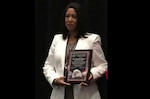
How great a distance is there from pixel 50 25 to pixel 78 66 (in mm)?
377

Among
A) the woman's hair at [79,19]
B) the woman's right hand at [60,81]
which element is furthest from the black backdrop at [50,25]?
the woman's right hand at [60,81]

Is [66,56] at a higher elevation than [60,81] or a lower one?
higher

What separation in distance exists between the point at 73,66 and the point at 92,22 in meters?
0.33

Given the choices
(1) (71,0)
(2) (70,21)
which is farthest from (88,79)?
(1) (71,0)

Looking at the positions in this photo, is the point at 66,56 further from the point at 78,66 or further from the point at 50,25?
the point at 50,25

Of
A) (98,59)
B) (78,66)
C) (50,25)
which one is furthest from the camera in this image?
(50,25)

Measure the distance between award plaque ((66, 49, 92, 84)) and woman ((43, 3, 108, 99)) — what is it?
59mm

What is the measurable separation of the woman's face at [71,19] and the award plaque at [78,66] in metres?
0.18

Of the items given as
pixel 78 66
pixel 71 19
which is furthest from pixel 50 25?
pixel 78 66

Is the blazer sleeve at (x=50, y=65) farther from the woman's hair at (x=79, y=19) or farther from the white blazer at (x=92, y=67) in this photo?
the woman's hair at (x=79, y=19)

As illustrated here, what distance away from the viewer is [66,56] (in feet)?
7.61

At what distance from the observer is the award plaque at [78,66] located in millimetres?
2227

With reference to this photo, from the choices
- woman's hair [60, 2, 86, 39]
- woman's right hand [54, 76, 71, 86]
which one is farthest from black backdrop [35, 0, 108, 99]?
woman's right hand [54, 76, 71, 86]

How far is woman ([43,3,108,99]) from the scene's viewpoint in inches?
91.1
